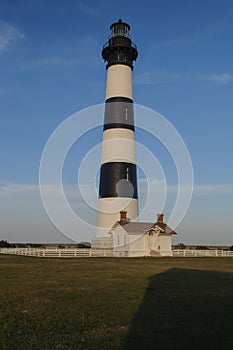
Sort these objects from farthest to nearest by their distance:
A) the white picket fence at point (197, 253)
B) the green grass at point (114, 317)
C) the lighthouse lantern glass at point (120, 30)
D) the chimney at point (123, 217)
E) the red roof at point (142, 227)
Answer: the white picket fence at point (197, 253), the lighthouse lantern glass at point (120, 30), the red roof at point (142, 227), the chimney at point (123, 217), the green grass at point (114, 317)

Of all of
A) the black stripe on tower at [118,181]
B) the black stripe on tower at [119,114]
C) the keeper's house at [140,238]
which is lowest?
the keeper's house at [140,238]

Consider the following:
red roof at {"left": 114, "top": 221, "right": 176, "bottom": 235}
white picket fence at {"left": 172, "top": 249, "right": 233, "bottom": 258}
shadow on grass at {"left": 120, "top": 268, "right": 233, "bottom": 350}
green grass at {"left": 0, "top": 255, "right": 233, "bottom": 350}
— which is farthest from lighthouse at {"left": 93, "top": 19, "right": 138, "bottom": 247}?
shadow on grass at {"left": 120, "top": 268, "right": 233, "bottom": 350}

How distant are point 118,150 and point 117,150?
9 cm

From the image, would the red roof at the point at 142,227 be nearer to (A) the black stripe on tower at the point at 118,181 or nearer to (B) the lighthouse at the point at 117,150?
(B) the lighthouse at the point at 117,150

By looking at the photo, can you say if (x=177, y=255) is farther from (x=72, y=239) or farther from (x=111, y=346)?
(x=111, y=346)

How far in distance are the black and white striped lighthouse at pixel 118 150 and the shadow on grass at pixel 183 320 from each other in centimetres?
2068

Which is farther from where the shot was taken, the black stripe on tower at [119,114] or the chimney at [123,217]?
the black stripe on tower at [119,114]

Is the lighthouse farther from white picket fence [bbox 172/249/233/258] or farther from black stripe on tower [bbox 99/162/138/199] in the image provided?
white picket fence [bbox 172/249/233/258]

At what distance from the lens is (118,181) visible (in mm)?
32531

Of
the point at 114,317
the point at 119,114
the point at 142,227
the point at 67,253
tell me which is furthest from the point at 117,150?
the point at 114,317

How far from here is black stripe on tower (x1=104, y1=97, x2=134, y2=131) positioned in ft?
110

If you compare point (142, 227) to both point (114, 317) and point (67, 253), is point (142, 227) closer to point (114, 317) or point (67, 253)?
point (67, 253)

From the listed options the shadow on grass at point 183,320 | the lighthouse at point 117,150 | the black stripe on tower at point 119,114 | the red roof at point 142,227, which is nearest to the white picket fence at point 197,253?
the red roof at point 142,227

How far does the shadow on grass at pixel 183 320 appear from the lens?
6.11m
